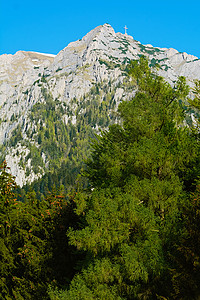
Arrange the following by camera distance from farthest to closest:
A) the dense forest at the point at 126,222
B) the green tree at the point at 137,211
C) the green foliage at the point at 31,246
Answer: the green foliage at the point at 31,246, the green tree at the point at 137,211, the dense forest at the point at 126,222

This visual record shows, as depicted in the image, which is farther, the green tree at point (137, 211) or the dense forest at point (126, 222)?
the green tree at point (137, 211)

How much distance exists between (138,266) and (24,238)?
8111mm

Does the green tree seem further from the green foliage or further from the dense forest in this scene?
the green foliage

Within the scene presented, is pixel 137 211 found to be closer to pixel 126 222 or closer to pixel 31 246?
pixel 126 222

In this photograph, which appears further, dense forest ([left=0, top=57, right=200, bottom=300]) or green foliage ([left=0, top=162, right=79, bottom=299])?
green foliage ([left=0, top=162, right=79, bottom=299])

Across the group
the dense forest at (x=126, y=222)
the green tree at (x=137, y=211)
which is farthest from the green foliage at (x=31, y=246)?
the green tree at (x=137, y=211)

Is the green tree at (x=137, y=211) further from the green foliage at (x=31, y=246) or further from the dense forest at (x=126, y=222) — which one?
the green foliage at (x=31, y=246)

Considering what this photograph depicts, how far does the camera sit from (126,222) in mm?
12383

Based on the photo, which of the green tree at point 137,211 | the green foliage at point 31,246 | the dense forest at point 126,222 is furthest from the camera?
the green foliage at point 31,246

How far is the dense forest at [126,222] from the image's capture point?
437 inches

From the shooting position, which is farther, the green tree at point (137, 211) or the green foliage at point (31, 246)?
the green foliage at point (31, 246)

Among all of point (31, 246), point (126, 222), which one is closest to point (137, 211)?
point (126, 222)

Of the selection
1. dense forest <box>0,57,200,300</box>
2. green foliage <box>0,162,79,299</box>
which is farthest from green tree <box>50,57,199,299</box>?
green foliage <box>0,162,79,299</box>

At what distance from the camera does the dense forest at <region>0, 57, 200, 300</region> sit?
11094 millimetres
